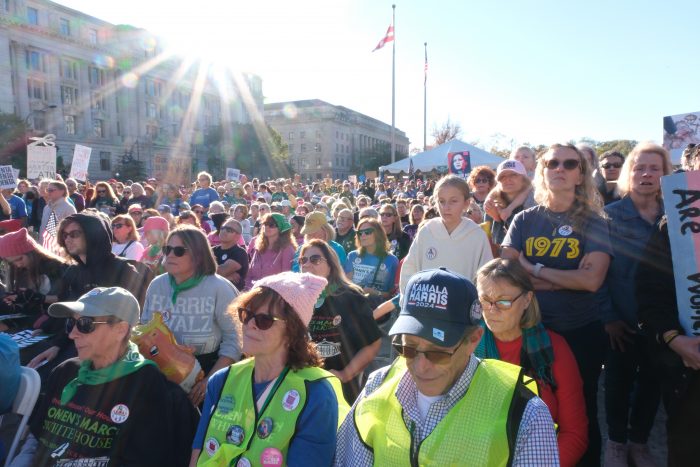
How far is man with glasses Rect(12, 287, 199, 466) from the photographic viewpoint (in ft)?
8.16

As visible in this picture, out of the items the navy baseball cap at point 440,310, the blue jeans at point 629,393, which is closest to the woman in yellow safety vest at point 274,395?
the navy baseball cap at point 440,310

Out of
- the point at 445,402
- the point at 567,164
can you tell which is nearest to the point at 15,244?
the point at 445,402

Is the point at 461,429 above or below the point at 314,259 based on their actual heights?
below

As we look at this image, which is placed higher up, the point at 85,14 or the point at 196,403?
the point at 85,14

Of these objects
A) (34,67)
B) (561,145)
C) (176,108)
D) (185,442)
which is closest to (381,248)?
(561,145)

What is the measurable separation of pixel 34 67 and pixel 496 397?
65069 millimetres

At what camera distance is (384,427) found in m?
1.77

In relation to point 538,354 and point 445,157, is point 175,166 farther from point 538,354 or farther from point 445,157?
point 538,354

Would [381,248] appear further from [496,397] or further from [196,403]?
[496,397]

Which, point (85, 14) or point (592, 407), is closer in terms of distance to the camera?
point (592, 407)

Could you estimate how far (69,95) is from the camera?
57531 mm

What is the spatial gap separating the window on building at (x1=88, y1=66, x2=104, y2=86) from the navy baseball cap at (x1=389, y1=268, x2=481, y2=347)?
68.6m

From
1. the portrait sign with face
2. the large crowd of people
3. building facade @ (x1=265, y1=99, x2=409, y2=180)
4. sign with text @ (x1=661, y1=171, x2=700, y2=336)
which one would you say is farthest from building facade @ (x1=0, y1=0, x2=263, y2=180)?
sign with text @ (x1=661, y1=171, x2=700, y2=336)

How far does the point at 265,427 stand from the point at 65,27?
2721 inches
